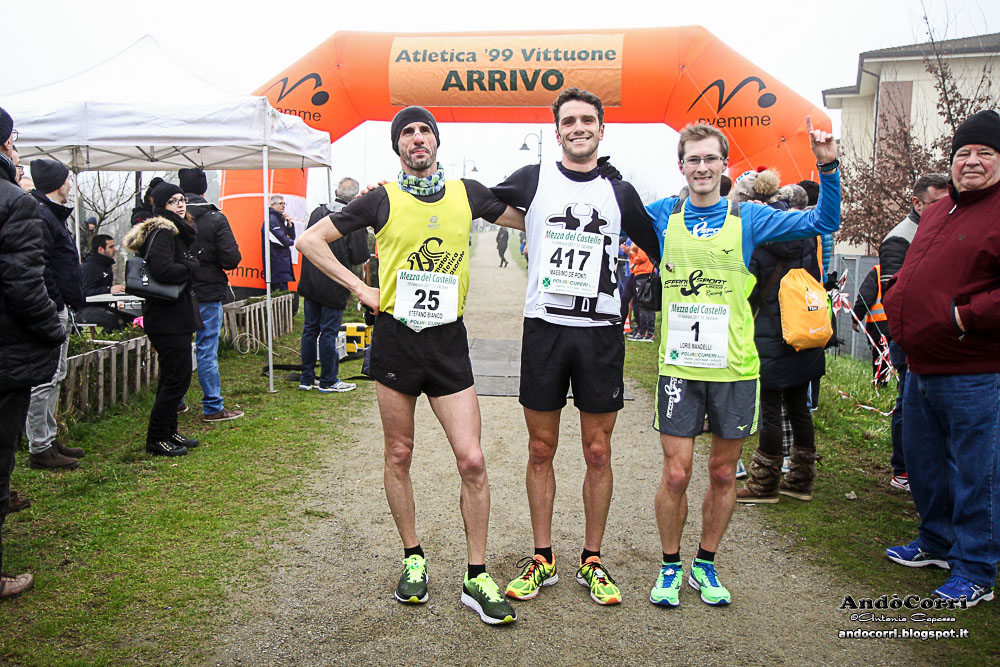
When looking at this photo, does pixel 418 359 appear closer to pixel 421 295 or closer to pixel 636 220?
pixel 421 295

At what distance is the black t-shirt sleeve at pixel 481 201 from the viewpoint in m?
3.51

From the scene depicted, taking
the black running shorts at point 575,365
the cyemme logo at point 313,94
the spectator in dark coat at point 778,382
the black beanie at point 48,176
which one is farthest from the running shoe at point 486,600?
the cyemme logo at point 313,94

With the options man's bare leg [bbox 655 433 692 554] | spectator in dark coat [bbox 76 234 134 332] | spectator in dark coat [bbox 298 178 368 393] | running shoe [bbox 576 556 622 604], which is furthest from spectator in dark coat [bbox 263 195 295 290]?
man's bare leg [bbox 655 433 692 554]

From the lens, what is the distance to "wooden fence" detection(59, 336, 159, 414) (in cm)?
611

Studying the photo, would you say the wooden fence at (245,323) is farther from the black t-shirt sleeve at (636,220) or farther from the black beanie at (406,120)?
the black t-shirt sleeve at (636,220)

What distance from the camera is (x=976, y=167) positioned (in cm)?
343

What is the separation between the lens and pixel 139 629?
3.16m

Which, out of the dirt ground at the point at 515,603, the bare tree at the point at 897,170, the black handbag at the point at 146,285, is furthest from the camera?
the bare tree at the point at 897,170

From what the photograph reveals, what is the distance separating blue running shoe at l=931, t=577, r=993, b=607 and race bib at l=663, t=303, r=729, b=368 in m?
1.57

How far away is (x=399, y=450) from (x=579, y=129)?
174 centimetres

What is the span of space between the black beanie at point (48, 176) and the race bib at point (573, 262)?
3772 mm

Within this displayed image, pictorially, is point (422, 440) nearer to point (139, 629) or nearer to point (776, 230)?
point (139, 629)

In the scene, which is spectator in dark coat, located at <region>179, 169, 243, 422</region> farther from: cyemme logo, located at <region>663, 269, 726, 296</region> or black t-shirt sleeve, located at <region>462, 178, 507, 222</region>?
cyemme logo, located at <region>663, 269, 726, 296</region>

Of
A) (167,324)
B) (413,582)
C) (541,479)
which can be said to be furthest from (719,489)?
(167,324)
